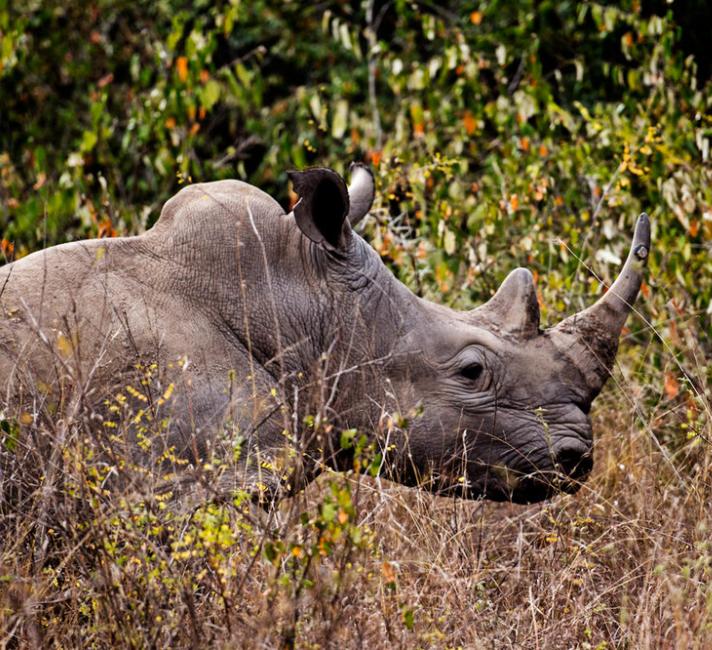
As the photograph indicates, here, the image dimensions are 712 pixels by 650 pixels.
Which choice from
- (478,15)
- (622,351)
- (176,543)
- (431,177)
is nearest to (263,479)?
(176,543)

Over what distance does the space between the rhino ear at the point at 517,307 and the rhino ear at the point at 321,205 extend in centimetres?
68

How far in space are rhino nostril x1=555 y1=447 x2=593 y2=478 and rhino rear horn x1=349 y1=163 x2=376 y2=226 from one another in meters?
1.17

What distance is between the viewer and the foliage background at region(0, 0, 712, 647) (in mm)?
3834

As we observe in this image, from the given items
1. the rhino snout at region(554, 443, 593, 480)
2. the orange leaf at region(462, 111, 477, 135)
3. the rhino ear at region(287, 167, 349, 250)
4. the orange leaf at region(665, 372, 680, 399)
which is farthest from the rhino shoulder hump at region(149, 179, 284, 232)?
the orange leaf at region(462, 111, 477, 135)

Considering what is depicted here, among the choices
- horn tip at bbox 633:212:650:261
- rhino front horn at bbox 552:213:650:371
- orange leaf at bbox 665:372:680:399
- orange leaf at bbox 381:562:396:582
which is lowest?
orange leaf at bbox 665:372:680:399

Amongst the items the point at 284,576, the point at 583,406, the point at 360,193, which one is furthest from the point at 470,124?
the point at 284,576

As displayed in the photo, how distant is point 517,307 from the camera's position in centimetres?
484

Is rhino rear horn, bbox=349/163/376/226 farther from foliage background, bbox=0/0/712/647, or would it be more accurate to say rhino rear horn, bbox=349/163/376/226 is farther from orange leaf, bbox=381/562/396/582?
orange leaf, bbox=381/562/396/582

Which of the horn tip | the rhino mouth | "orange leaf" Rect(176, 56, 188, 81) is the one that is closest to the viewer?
the rhino mouth

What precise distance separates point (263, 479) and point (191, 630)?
2.39ft

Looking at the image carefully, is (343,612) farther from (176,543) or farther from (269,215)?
(269,215)

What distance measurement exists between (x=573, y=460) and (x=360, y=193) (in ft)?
4.40

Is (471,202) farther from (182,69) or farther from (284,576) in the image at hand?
(284,576)

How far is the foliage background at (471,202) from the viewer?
3.83 m
